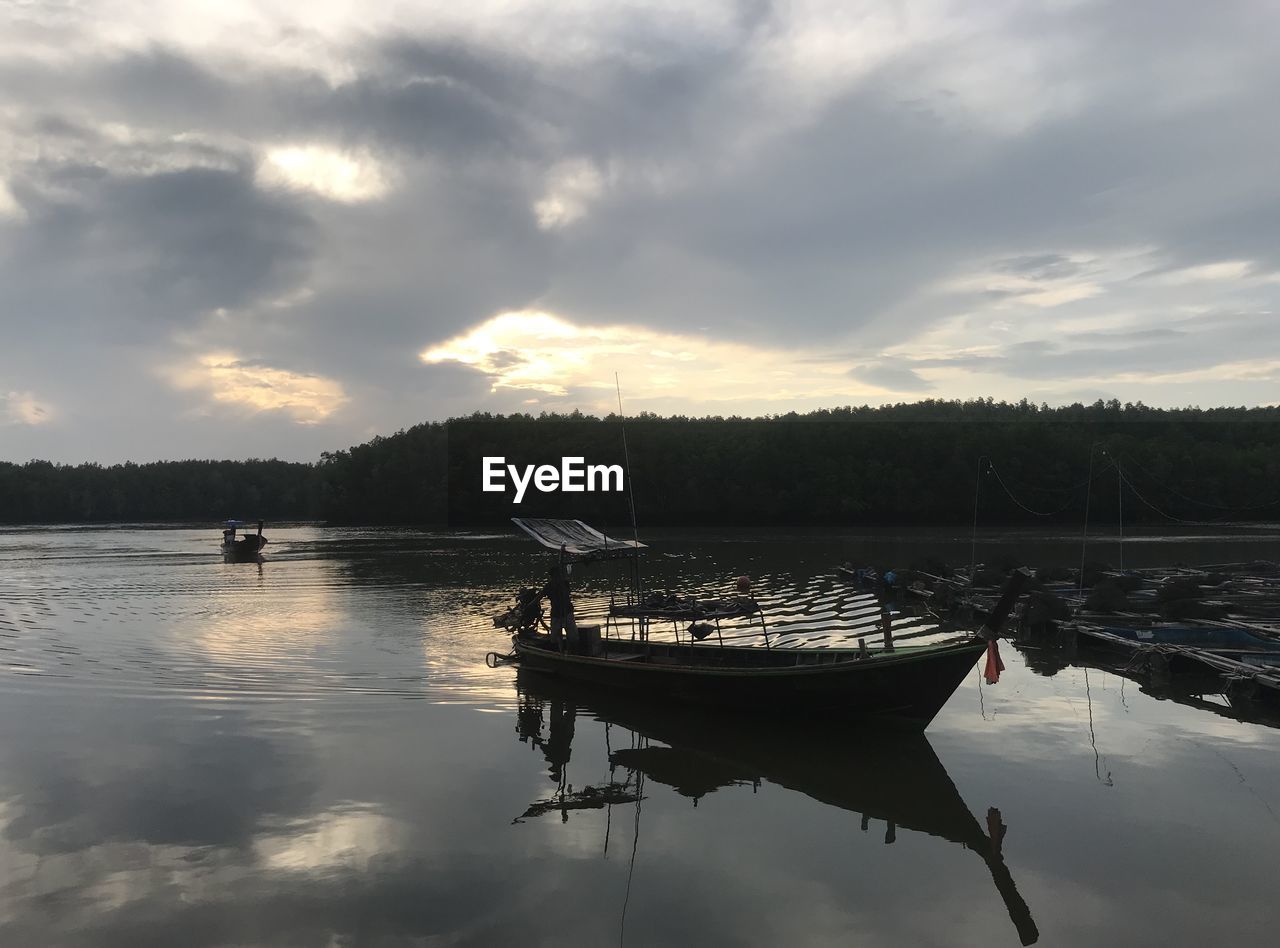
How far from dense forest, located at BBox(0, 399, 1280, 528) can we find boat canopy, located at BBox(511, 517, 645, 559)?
66.7 meters

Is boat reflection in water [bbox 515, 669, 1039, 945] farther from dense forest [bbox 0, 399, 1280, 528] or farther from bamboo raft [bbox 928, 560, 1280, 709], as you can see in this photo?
dense forest [bbox 0, 399, 1280, 528]

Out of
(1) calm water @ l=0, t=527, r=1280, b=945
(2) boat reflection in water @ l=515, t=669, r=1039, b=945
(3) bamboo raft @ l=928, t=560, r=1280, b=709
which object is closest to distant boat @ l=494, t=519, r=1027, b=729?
(2) boat reflection in water @ l=515, t=669, r=1039, b=945

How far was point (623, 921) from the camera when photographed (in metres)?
7.80

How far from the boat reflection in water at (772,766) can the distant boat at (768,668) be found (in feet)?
1.47

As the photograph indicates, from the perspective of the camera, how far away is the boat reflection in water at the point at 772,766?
33.1 feet

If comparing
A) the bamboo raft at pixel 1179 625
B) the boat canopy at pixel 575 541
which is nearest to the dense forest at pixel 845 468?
the bamboo raft at pixel 1179 625

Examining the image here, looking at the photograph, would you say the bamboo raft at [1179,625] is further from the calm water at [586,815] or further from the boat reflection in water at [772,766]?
the boat reflection in water at [772,766]

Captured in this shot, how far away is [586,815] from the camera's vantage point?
10438 mm

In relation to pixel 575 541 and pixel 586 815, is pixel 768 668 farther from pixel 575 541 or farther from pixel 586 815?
pixel 575 541

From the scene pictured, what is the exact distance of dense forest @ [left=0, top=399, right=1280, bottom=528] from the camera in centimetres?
8919

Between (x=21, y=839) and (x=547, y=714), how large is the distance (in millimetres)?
7913

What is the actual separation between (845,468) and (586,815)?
8718 centimetres

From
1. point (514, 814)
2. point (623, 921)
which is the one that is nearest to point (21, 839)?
point (514, 814)

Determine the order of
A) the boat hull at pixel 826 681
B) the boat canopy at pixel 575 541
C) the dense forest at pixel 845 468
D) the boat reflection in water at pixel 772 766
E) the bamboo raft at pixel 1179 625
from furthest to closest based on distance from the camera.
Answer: the dense forest at pixel 845 468, the boat canopy at pixel 575 541, the bamboo raft at pixel 1179 625, the boat hull at pixel 826 681, the boat reflection in water at pixel 772 766
